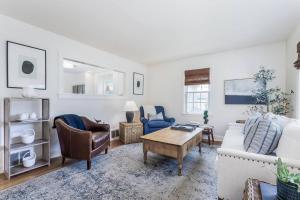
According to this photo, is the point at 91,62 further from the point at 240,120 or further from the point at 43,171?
the point at 240,120

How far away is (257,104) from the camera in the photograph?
143 inches

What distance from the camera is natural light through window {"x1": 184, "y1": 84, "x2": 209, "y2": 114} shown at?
14.6ft

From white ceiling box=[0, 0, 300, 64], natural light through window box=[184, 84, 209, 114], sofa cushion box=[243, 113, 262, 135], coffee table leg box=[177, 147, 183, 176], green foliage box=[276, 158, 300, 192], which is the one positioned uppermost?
white ceiling box=[0, 0, 300, 64]

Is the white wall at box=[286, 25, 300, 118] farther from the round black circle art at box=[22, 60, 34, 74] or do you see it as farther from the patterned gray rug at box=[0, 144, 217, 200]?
the round black circle art at box=[22, 60, 34, 74]

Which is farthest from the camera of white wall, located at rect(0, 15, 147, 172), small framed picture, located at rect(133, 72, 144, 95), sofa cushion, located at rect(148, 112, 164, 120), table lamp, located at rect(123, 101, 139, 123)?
small framed picture, located at rect(133, 72, 144, 95)

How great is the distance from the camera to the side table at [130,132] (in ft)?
12.7

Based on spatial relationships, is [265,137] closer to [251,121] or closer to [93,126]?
[251,121]

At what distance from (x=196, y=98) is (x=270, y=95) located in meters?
1.76

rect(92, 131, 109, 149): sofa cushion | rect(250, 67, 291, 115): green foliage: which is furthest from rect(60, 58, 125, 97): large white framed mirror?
rect(250, 67, 291, 115): green foliage

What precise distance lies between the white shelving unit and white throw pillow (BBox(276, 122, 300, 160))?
3118mm

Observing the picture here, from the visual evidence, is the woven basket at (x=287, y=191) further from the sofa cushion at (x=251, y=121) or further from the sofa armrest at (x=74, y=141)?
the sofa armrest at (x=74, y=141)

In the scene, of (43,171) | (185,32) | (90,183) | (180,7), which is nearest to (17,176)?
(43,171)

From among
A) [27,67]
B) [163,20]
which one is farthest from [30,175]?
[163,20]

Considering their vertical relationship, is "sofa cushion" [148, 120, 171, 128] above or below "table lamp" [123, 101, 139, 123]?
below
